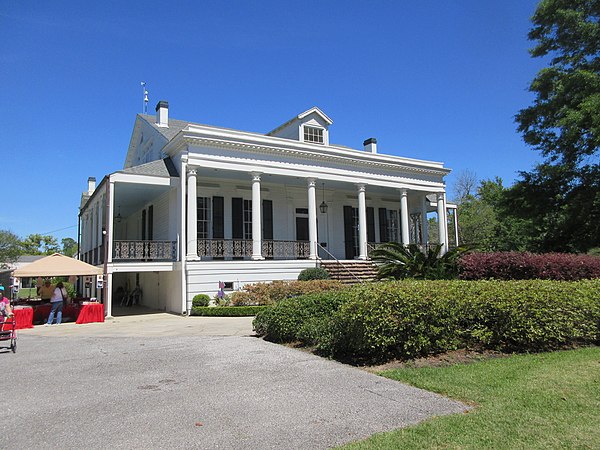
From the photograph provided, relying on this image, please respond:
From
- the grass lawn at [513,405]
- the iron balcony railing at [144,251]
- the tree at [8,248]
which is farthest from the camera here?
the tree at [8,248]

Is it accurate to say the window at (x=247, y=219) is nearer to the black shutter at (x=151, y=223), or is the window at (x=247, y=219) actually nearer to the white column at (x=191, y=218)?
the white column at (x=191, y=218)

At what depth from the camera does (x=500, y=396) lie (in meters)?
5.10

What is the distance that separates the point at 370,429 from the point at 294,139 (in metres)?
18.2

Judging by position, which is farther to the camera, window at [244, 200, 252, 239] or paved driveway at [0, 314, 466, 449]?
window at [244, 200, 252, 239]

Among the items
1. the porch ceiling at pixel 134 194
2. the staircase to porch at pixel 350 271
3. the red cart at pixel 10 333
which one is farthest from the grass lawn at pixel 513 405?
the porch ceiling at pixel 134 194

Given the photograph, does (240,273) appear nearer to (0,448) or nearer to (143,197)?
(143,197)

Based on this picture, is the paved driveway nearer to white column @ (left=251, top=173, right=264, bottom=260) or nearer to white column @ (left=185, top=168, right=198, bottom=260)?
white column @ (left=185, top=168, right=198, bottom=260)

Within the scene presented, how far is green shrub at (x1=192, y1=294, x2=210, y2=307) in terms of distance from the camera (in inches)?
626

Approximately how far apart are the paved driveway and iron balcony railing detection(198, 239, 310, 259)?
9558mm

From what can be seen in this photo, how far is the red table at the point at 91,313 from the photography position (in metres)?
14.6

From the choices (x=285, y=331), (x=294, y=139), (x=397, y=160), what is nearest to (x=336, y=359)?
(x=285, y=331)

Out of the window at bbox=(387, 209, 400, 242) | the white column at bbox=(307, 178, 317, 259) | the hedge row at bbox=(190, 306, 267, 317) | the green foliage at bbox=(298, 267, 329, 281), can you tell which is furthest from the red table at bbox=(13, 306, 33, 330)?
the window at bbox=(387, 209, 400, 242)

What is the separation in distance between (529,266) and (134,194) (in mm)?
16350

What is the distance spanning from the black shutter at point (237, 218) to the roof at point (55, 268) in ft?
19.9
